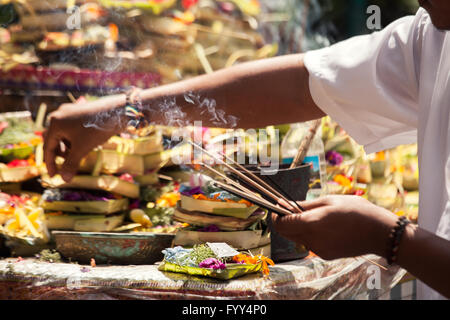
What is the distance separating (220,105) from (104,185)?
56 centimetres

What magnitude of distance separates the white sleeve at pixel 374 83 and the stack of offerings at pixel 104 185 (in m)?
0.72

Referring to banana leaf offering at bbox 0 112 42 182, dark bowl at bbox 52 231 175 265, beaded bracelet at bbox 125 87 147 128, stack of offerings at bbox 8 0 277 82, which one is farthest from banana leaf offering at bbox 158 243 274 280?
stack of offerings at bbox 8 0 277 82

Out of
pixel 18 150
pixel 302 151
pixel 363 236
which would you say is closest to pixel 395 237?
pixel 363 236

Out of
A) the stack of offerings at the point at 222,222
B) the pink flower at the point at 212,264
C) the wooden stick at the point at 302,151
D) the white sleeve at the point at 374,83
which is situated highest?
the white sleeve at the point at 374,83

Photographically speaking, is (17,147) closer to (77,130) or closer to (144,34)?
(77,130)

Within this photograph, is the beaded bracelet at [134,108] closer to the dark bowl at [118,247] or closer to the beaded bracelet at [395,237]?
the dark bowl at [118,247]

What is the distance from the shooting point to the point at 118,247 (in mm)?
1537

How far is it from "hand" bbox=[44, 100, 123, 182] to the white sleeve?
670 millimetres

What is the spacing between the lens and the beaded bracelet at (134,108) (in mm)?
1601

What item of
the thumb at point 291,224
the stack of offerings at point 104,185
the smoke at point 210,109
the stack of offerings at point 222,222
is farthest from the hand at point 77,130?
the thumb at point 291,224

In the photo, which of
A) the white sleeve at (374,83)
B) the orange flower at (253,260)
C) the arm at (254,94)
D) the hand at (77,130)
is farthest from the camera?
the hand at (77,130)

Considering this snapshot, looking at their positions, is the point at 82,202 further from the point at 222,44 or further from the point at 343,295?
the point at 222,44

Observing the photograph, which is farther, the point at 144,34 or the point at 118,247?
the point at 144,34
